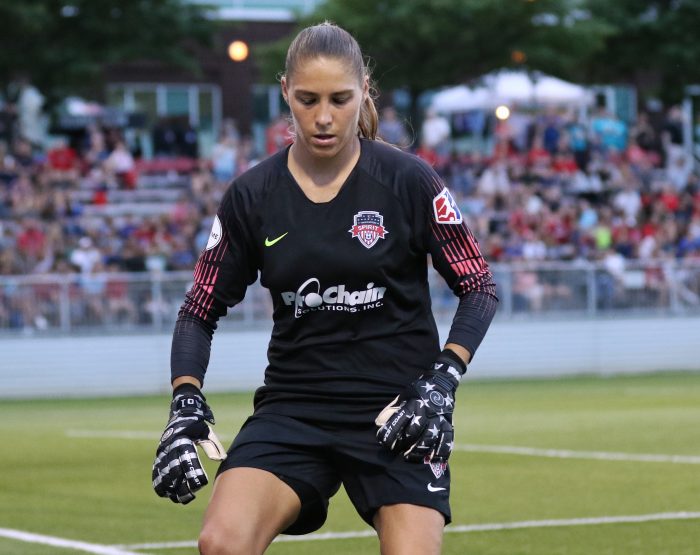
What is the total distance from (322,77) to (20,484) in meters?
7.55

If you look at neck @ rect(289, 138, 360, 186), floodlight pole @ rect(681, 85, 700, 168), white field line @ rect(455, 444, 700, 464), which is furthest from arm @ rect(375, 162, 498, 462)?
floodlight pole @ rect(681, 85, 700, 168)

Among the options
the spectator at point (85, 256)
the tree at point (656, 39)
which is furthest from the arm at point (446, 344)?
the tree at point (656, 39)

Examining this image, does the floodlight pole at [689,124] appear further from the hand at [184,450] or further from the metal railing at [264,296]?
the hand at [184,450]

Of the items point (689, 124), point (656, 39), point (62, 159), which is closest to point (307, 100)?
point (62, 159)

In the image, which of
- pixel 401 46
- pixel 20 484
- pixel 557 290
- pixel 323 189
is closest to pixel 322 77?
pixel 323 189

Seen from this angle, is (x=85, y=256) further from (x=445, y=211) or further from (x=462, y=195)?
(x=445, y=211)

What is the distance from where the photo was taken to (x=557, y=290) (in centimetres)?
2517

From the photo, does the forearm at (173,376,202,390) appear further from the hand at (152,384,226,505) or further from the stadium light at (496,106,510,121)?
the stadium light at (496,106,510,121)

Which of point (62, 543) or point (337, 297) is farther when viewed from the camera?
point (62, 543)

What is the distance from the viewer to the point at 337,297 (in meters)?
5.12

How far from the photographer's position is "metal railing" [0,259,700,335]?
22641mm

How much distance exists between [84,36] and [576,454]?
895 inches

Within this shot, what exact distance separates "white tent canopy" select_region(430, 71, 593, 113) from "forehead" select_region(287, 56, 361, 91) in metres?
28.1

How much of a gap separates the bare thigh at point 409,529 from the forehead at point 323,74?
131 centimetres
